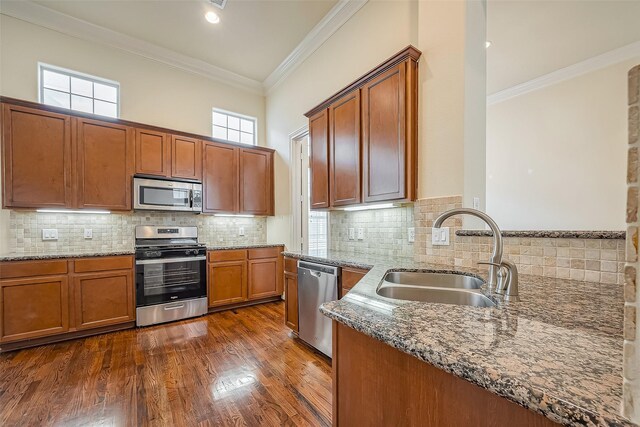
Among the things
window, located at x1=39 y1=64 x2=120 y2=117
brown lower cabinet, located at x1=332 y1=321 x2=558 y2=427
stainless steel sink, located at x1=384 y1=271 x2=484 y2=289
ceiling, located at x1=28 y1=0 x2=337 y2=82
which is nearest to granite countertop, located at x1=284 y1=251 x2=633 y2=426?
brown lower cabinet, located at x1=332 y1=321 x2=558 y2=427

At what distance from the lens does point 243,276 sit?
365 cm

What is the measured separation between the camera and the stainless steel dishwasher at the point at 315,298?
2186 mm

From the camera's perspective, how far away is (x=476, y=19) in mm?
1883

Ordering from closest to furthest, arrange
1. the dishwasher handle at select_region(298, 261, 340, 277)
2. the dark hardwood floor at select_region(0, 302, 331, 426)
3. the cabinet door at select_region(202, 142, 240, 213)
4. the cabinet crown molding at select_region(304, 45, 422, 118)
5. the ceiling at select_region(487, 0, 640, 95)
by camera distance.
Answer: the dark hardwood floor at select_region(0, 302, 331, 426), the cabinet crown molding at select_region(304, 45, 422, 118), the dishwasher handle at select_region(298, 261, 340, 277), the ceiling at select_region(487, 0, 640, 95), the cabinet door at select_region(202, 142, 240, 213)

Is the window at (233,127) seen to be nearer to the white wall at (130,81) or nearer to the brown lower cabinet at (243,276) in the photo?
the white wall at (130,81)

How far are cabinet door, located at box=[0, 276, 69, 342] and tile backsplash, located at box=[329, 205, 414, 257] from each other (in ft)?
9.02

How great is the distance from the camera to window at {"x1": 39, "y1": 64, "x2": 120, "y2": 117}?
307 cm

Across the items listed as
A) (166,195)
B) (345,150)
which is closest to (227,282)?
(166,195)

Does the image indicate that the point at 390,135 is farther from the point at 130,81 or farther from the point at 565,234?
the point at 130,81

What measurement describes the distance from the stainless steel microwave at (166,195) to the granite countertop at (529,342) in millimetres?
3065

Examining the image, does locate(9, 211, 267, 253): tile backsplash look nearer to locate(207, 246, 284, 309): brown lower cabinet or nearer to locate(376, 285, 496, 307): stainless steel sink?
locate(207, 246, 284, 309): brown lower cabinet

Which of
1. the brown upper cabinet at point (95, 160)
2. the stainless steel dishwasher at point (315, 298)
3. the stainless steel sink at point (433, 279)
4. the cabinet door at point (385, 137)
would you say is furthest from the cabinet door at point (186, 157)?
the stainless steel sink at point (433, 279)

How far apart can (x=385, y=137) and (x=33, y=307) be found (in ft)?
11.6

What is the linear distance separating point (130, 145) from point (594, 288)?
162 inches
